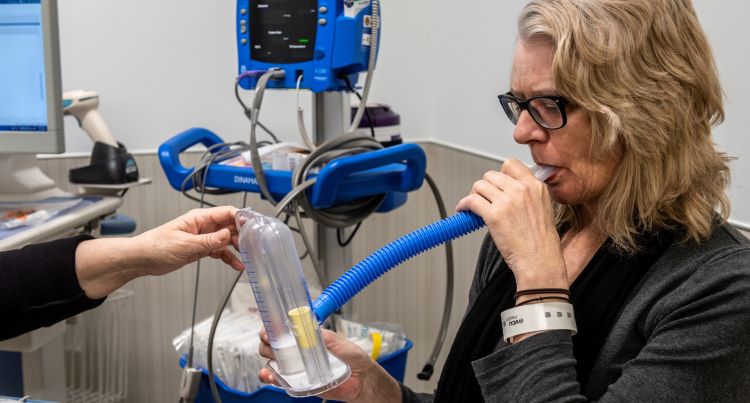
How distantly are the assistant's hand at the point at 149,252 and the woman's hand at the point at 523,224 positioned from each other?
A: 42 cm

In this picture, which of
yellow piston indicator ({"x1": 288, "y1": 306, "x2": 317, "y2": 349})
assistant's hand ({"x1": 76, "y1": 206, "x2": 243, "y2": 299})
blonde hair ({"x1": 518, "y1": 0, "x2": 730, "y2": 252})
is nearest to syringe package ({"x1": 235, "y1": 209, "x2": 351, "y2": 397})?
yellow piston indicator ({"x1": 288, "y1": 306, "x2": 317, "y2": 349})

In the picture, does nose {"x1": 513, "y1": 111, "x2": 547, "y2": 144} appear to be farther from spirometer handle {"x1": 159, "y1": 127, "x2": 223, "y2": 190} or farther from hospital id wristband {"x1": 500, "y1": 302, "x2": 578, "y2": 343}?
spirometer handle {"x1": 159, "y1": 127, "x2": 223, "y2": 190}

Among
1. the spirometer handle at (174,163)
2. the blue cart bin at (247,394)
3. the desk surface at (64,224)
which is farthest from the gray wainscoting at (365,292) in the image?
the blue cart bin at (247,394)

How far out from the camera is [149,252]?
1287 mm

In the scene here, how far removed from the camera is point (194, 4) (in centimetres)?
267

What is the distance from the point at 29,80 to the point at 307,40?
2.24ft

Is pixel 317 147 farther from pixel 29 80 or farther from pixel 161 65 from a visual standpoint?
pixel 161 65

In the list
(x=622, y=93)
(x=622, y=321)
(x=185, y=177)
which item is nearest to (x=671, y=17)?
(x=622, y=93)

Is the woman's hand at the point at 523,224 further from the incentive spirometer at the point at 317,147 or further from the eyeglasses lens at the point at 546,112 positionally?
the incentive spirometer at the point at 317,147

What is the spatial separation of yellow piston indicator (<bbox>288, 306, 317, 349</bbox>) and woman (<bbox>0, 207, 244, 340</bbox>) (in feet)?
1.04

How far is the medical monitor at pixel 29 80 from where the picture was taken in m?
1.95

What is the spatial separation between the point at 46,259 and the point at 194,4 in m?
1.57

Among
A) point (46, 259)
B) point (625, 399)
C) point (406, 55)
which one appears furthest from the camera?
point (406, 55)

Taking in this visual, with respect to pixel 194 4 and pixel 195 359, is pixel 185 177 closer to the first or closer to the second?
pixel 195 359
